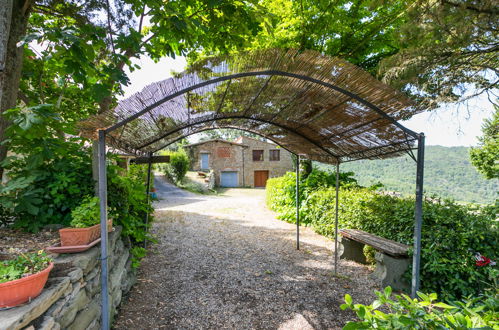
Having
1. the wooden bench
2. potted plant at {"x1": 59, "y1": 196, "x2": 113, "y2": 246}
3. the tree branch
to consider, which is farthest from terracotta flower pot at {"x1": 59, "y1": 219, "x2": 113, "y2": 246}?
the tree branch

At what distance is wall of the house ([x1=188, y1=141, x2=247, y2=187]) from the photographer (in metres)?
Answer: 23.7

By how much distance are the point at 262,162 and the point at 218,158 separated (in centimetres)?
450

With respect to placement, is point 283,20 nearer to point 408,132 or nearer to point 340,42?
point 340,42

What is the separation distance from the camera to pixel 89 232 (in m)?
2.29

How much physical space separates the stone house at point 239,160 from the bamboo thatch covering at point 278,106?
1968cm

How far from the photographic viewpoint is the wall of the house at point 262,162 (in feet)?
79.3

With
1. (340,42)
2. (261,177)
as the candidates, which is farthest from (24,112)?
(261,177)

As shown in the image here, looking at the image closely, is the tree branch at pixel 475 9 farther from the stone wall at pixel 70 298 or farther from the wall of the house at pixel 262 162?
the wall of the house at pixel 262 162

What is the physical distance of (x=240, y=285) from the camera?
3.48m

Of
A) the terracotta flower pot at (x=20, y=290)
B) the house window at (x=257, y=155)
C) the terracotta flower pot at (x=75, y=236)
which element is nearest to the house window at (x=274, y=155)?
the house window at (x=257, y=155)

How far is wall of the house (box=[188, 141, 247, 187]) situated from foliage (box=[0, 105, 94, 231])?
20619mm

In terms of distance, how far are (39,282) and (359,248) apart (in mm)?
4695

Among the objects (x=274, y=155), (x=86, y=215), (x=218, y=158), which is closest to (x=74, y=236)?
(x=86, y=215)

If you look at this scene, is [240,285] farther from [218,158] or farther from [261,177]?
[261,177]
